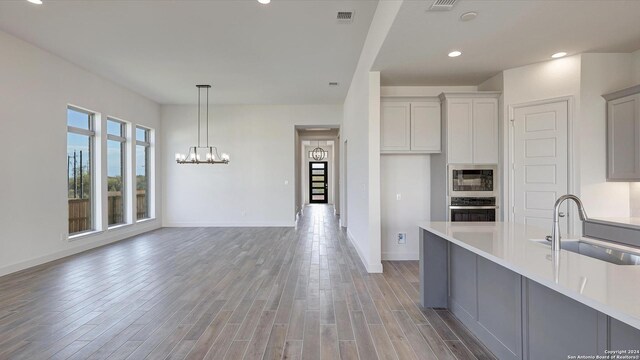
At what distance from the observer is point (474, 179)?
174 inches

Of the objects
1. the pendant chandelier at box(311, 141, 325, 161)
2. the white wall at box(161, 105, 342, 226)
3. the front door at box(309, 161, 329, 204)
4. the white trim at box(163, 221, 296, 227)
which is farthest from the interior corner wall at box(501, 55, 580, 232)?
the front door at box(309, 161, 329, 204)

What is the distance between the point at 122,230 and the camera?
22.0 feet

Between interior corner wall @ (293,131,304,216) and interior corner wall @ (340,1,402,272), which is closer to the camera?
interior corner wall @ (340,1,402,272)

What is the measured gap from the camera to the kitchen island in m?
1.24

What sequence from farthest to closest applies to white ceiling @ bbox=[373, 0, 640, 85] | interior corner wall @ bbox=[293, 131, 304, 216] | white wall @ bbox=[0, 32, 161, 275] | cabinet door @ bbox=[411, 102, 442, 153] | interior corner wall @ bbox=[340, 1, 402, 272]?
1. interior corner wall @ bbox=[293, 131, 304, 216]
2. cabinet door @ bbox=[411, 102, 442, 153]
3. white wall @ bbox=[0, 32, 161, 275]
4. interior corner wall @ bbox=[340, 1, 402, 272]
5. white ceiling @ bbox=[373, 0, 640, 85]

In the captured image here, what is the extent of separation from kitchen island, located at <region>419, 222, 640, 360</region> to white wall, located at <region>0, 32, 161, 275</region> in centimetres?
546

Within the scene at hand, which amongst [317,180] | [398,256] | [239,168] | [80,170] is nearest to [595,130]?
[398,256]

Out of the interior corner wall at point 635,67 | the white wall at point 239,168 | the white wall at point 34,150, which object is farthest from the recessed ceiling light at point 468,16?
the white wall at point 34,150

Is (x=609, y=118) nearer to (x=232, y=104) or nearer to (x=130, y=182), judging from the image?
(x=232, y=104)

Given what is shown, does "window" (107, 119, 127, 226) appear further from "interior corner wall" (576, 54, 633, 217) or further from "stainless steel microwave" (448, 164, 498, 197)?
"interior corner wall" (576, 54, 633, 217)

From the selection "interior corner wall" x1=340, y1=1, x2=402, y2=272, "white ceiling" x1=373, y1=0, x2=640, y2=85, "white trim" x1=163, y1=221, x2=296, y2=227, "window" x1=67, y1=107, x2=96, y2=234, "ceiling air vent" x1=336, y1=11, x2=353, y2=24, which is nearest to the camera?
"white ceiling" x1=373, y1=0, x2=640, y2=85

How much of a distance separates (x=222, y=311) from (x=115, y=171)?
526cm

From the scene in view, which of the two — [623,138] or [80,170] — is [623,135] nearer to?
[623,138]

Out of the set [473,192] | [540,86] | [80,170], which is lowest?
[473,192]
